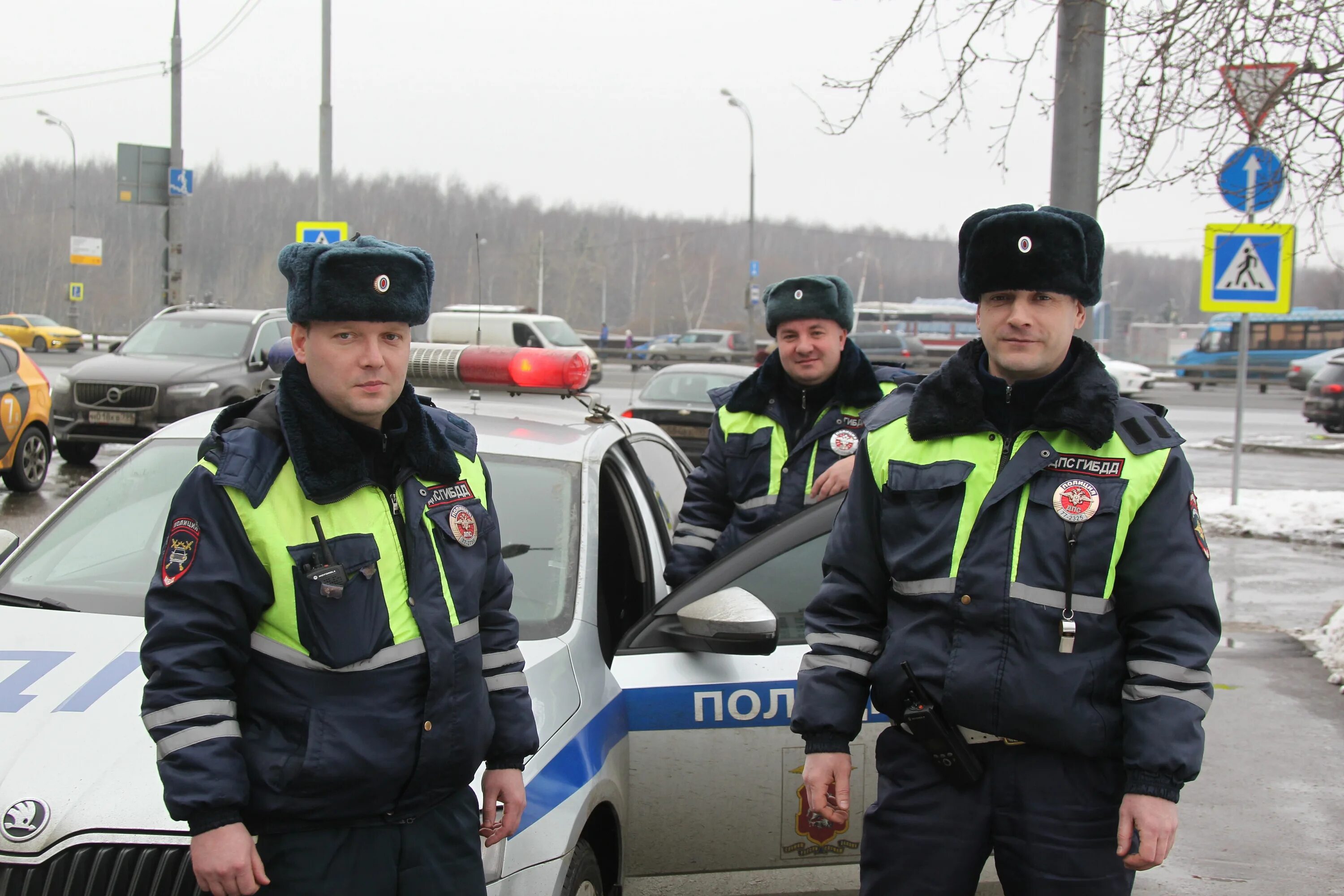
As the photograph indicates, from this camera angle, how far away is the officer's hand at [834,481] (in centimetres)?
369

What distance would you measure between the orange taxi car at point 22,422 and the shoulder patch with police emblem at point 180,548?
10.8 metres

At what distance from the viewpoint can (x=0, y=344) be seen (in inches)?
455

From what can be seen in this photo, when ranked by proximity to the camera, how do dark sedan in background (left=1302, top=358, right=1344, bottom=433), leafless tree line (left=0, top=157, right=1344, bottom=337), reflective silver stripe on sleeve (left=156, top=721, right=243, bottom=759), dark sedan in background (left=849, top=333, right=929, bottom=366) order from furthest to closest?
leafless tree line (left=0, top=157, right=1344, bottom=337)
dark sedan in background (left=849, top=333, right=929, bottom=366)
dark sedan in background (left=1302, top=358, right=1344, bottom=433)
reflective silver stripe on sleeve (left=156, top=721, right=243, bottom=759)

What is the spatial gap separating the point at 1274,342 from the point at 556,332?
89.3 ft

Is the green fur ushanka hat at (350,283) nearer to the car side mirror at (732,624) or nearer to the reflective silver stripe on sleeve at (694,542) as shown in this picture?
the car side mirror at (732,624)

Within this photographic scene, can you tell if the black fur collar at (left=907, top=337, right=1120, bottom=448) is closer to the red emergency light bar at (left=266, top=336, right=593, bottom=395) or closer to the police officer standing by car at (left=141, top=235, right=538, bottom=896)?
the police officer standing by car at (left=141, top=235, right=538, bottom=896)

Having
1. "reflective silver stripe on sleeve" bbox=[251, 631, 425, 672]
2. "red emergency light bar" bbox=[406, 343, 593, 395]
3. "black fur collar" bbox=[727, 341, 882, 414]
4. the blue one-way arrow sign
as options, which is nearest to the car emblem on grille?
"reflective silver stripe on sleeve" bbox=[251, 631, 425, 672]

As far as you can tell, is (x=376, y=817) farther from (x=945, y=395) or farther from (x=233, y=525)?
(x=945, y=395)

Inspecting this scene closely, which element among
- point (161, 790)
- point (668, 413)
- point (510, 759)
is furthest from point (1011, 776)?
point (668, 413)

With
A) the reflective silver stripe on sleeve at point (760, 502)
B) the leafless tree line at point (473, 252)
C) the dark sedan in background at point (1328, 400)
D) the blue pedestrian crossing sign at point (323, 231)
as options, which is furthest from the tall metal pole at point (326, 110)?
the leafless tree line at point (473, 252)

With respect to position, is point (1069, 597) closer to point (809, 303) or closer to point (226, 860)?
point (226, 860)

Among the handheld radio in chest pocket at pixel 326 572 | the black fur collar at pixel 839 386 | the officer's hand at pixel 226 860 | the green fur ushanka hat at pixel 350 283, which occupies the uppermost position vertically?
the green fur ushanka hat at pixel 350 283

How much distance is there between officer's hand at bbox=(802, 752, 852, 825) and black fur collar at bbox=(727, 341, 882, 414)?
1.84m

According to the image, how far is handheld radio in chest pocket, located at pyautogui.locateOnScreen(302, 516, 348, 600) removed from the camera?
1957mm
